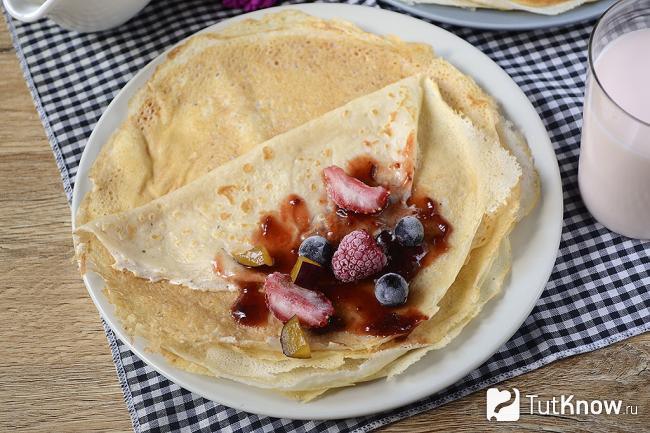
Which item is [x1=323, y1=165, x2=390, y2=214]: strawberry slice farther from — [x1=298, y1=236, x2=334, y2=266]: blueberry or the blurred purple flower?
Answer: the blurred purple flower

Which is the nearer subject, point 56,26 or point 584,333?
point 584,333

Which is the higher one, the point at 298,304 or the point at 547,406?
the point at 298,304

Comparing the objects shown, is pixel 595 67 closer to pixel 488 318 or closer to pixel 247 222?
pixel 488 318

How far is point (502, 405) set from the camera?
6.37 feet

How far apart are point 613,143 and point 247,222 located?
0.93m

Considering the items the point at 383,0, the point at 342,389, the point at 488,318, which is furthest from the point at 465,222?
the point at 383,0

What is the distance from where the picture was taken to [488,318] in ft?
6.32

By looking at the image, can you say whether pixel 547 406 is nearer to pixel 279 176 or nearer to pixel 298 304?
pixel 298 304

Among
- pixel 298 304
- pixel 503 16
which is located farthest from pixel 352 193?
pixel 503 16

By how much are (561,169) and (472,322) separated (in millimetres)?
656

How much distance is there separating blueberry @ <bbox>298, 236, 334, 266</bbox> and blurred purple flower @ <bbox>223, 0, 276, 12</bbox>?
1044 mm

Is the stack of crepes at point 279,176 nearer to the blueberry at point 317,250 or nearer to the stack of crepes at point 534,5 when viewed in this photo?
the blueberry at point 317,250

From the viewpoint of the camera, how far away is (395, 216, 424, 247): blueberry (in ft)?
6.48

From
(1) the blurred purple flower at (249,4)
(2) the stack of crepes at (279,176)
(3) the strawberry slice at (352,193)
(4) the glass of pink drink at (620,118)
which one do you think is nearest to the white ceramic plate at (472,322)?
(2) the stack of crepes at (279,176)
